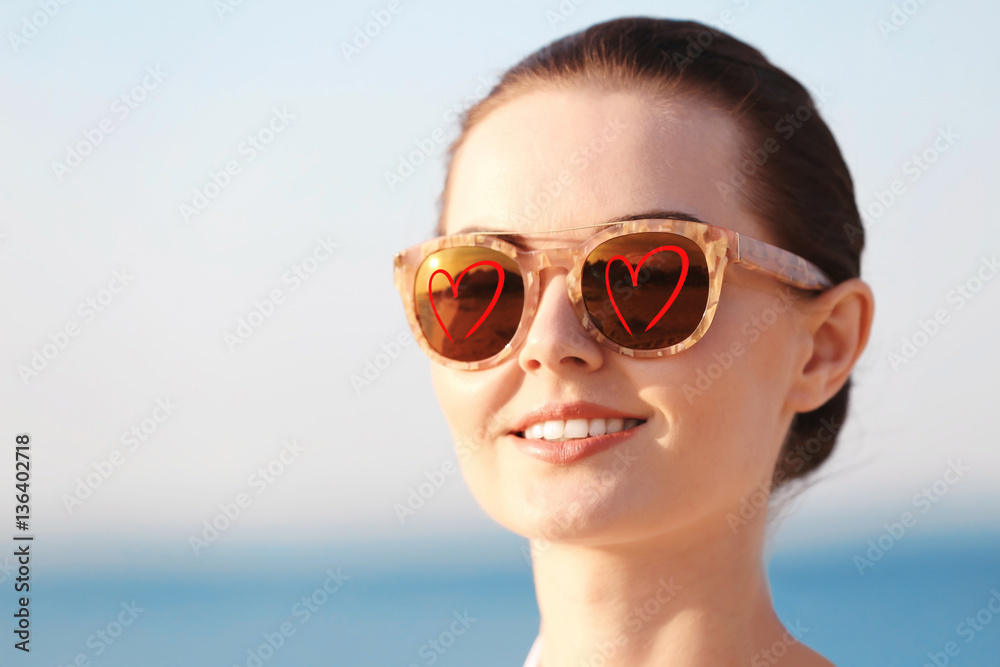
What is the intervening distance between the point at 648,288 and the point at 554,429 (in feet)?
1.46

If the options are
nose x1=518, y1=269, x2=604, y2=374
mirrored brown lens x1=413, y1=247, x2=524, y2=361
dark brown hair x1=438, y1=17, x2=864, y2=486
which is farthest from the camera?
dark brown hair x1=438, y1=17, x2=864, y2=486

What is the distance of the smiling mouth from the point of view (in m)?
2.66

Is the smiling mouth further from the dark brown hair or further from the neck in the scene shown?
the dark brown hair

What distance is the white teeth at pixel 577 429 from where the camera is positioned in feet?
8.71

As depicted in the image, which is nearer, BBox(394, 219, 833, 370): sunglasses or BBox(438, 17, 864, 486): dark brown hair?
BBox(394, 219, 833, 370): sunglasses

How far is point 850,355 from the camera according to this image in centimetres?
306

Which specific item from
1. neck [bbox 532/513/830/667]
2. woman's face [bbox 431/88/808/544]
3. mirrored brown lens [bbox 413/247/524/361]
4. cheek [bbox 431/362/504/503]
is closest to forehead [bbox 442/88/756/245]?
woman's face [bbox 431/88/808/544]

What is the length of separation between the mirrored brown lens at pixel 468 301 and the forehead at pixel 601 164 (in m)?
0.11

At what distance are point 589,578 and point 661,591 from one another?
20 cm

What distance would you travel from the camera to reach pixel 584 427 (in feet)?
8.71

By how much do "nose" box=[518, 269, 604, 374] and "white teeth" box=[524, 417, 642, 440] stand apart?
0.14 metres

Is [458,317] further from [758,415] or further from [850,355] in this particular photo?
[850,355]

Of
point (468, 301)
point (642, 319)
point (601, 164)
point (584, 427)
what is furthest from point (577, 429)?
point (601, 164)

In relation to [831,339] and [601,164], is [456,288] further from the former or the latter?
[831,339]
